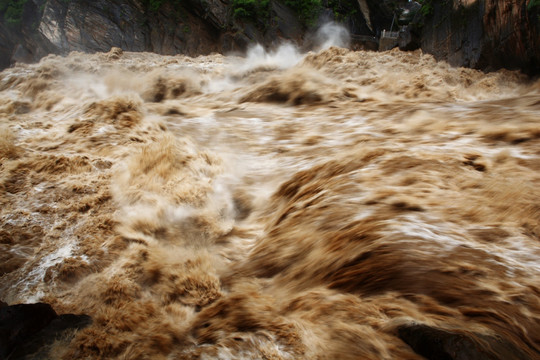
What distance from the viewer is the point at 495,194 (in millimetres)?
2008

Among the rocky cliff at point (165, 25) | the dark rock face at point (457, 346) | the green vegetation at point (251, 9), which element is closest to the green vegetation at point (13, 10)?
the rocky cliff at point (165, 25)

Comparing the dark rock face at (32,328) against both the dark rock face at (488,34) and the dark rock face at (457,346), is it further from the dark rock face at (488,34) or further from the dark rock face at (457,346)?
the dark rock face at (488,34)

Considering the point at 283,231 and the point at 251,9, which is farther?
the point at 251,9

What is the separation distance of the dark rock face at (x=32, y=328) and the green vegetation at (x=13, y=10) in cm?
2492

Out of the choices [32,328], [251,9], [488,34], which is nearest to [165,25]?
[251,9]

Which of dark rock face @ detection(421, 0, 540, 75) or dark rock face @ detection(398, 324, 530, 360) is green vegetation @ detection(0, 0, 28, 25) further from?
dark rock face @ detection(398, 324, 530, 360)

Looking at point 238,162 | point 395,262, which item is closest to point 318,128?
point 238,162

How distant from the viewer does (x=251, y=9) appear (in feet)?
54.1

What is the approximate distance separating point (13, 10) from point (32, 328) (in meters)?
25.6

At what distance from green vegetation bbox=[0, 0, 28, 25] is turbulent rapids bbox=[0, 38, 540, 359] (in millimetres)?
21637

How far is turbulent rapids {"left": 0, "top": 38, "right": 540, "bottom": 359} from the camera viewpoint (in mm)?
1410

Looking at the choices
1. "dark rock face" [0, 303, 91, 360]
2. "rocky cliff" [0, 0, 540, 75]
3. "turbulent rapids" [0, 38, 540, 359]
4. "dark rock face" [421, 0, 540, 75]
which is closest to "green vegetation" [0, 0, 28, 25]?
"rocky cliff" [0, 0, 540, 75]

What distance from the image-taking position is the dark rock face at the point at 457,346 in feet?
3.54

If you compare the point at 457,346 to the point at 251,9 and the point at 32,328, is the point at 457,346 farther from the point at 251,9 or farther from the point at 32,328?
the point at 251,9
